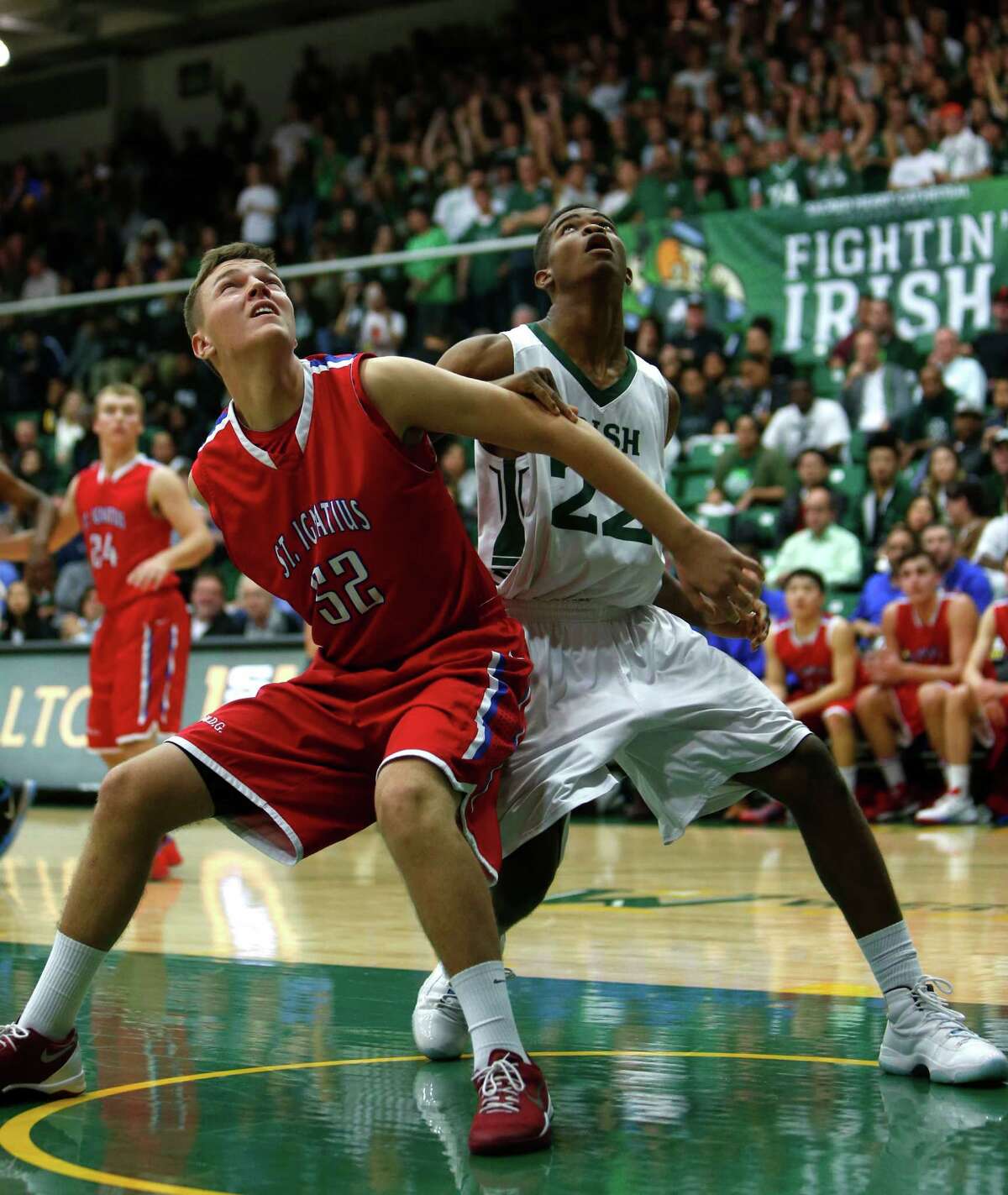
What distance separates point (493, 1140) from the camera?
8.94 ft

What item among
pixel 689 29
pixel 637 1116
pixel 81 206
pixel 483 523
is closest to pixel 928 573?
pixel 483 523

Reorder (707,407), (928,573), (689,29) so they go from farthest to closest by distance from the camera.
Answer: (689,29)
(707,407)
(928,573)

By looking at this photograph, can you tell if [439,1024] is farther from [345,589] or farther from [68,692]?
[68,692]

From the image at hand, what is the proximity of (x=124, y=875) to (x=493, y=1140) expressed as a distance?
2.85 feet

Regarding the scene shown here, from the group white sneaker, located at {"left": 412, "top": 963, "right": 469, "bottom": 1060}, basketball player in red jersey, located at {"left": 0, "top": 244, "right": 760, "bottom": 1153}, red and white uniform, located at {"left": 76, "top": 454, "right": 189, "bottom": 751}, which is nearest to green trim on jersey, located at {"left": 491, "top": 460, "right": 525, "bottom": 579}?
basketball player in red jersey, located at {"left": 0, "top": 244, "right": 760, "bottom": 1153}

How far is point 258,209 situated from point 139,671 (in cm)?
1203

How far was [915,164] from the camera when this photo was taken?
12961 millimetres

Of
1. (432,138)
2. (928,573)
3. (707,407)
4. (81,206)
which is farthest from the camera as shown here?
(81,206)

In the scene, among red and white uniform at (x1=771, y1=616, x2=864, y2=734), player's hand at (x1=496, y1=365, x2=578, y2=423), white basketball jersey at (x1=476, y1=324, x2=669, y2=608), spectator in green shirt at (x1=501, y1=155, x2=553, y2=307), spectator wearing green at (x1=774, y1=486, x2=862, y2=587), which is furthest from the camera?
spectator in green shirt at (x1=501, y1=155, x2=553, y2=307)

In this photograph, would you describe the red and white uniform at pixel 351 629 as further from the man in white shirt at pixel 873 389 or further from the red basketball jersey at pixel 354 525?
the man in white shirt at pixel 873 389

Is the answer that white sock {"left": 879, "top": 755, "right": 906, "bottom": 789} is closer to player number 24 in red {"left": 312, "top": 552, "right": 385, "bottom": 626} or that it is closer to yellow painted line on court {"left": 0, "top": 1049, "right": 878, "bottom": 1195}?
yellow painted line on court {"left": 0, "top": 1049, "right": 878, "bottom": 1195}

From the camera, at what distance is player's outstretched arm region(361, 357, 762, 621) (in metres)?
3.09

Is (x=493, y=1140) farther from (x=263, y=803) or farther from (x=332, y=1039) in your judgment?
(x=332, y=1039)

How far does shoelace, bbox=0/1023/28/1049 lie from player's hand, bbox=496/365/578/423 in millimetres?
1468
